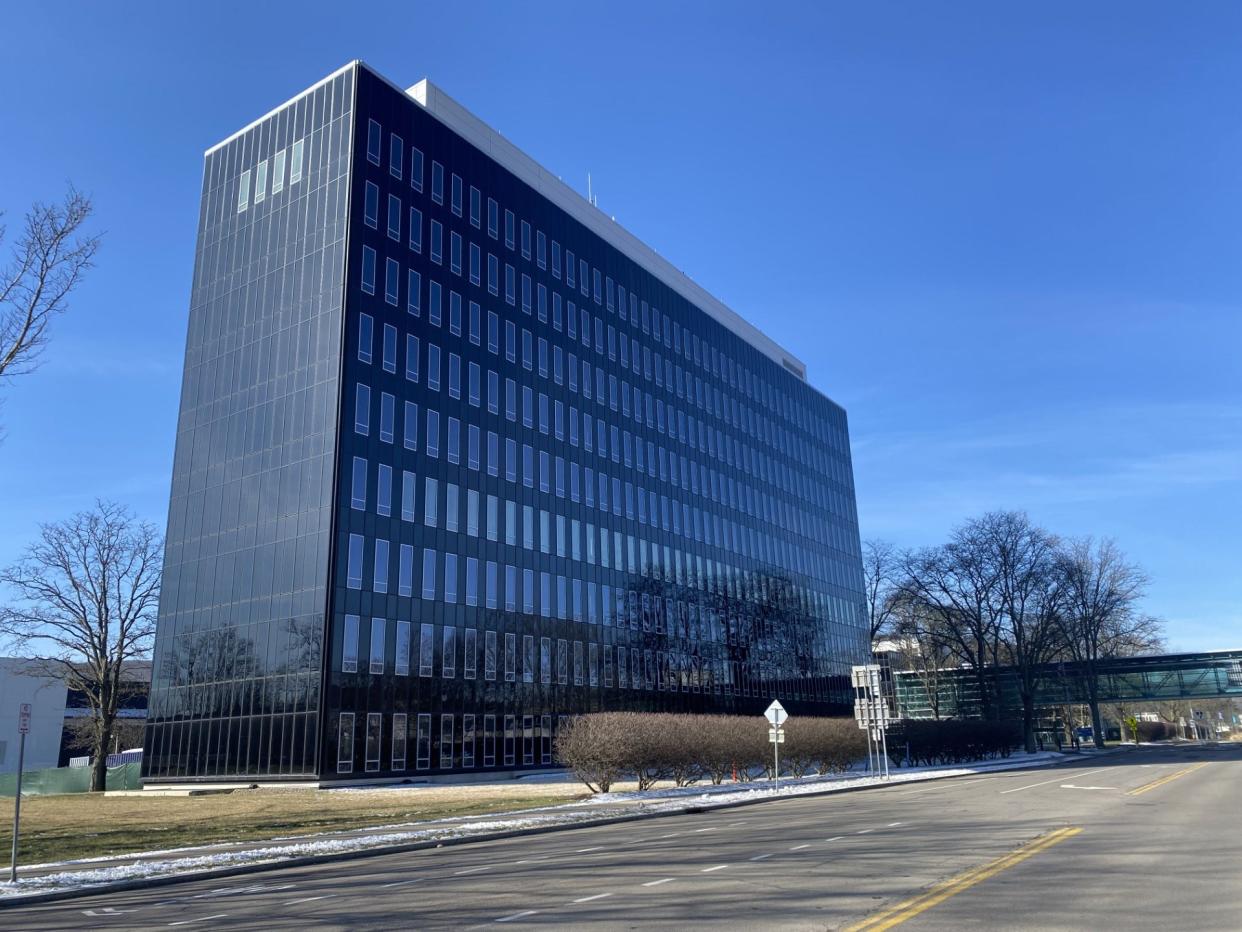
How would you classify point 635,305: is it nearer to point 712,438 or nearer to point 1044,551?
point 712,438

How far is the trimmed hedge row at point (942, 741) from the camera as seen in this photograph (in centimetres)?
5522

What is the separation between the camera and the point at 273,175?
53.6 metres

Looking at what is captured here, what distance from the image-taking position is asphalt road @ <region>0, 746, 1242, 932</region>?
9500 millimetres

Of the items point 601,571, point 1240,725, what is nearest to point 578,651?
point 601,571

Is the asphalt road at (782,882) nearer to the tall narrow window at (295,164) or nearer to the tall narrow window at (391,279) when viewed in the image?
the tall narrow window at (391,279)

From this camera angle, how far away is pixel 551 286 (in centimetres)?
6072

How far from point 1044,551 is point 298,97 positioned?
5508 cm

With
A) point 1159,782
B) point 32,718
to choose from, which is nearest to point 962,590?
point 1159,782

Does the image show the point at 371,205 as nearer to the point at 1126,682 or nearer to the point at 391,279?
the point at 391,279

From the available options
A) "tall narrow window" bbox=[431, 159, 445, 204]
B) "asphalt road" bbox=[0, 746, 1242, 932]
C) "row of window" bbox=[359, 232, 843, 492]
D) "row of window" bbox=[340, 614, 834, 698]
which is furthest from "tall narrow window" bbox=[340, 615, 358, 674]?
"asphalt road" bbox=[0, 746, 1242, 932]

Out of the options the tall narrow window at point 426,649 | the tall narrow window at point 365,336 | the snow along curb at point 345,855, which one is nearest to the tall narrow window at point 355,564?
the tall narrow window at point 426,649

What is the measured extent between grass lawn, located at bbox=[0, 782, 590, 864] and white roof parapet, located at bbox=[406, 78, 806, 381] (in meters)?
36.8

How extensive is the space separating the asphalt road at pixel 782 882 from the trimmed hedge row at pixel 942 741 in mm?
35533

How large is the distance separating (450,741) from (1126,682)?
70228mm
